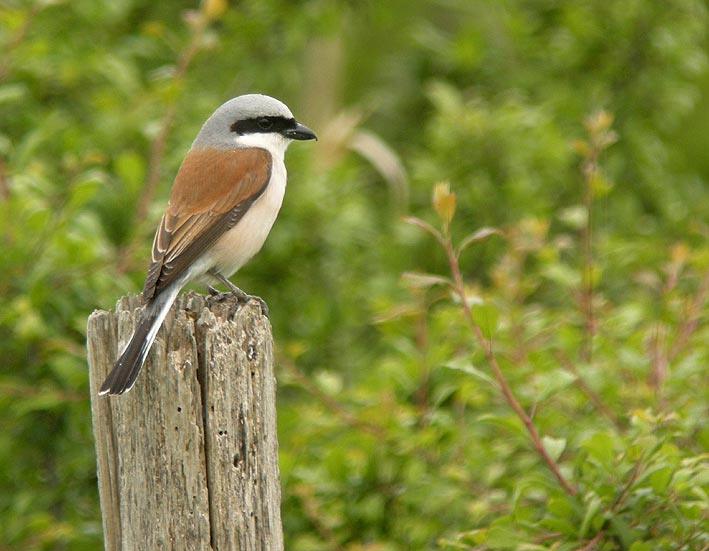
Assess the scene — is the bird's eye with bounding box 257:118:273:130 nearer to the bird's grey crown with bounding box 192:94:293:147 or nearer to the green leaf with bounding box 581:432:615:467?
the bird's grey crown with bounding box 192:94:293:147

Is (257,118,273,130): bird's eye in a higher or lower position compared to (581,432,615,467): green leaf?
higher

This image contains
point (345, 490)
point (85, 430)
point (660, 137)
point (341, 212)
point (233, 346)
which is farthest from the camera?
point (660, 137)

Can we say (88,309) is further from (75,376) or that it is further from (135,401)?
(135,401)

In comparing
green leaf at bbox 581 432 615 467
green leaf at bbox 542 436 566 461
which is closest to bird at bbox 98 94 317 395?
green leaf at bbox 542 436 566 461

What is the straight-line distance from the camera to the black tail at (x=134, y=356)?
Result: 9.51ft

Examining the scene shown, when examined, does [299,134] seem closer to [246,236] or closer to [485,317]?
[246,236]

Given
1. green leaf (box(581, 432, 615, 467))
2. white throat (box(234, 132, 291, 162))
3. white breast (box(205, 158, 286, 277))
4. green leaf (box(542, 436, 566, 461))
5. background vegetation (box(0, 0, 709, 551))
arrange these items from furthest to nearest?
A: 1. white throat (box(234, 132, 291, 162))
2. white breast (box(205, 158, 286, 277))
3. background vegetation (box(0, 0, 709, 551))
4. green leaf (box(542, 436, 566, 461))
5. green leaf (box(581, 432, 615, 467))

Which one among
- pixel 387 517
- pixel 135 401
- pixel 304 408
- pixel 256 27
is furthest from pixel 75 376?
pixel 256 27

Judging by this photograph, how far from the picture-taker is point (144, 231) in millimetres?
5070

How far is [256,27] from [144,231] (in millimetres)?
2922

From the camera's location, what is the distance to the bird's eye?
4766 millimetres

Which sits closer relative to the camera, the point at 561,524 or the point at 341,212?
the point at 561,524

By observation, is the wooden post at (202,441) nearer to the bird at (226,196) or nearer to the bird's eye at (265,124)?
the bird at (226,196)

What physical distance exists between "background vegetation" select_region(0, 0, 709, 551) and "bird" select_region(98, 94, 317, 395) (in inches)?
22.4
